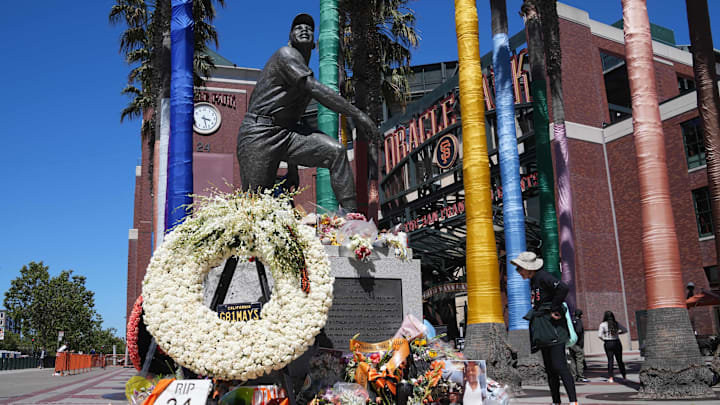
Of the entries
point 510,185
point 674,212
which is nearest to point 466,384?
point 510,185

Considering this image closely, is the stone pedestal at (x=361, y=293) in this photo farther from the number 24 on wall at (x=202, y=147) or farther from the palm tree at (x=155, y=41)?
the number 24 on wall at (x=202, y=147)

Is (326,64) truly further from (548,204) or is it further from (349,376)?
(349,376)

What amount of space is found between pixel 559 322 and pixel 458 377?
1.44m

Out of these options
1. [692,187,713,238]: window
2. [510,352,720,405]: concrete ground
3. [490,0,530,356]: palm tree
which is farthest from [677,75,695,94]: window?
[510,352,720,405]: concrete ground

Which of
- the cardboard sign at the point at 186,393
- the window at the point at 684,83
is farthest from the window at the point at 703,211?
the cardboard sign at the point at 186,393

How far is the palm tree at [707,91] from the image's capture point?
414 inches

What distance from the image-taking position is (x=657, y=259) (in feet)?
30.7

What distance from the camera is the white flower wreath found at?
5137mm

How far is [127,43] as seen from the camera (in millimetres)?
22750

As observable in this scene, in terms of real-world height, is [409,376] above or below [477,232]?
below

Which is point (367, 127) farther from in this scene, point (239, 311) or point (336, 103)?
point (239, 311)

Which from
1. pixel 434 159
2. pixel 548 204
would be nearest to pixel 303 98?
pixel 548 204

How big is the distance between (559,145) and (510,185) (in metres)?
Answer: 3.70

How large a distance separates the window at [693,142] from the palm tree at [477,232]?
20128mm
